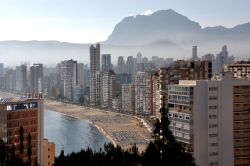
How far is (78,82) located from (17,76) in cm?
943

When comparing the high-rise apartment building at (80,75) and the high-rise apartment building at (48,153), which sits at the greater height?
the high-rise apartment building at (80,75)

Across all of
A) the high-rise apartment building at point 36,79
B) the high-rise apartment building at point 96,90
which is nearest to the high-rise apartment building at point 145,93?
the high-rise apartment building at point 96,90

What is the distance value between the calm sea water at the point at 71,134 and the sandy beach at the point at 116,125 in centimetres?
40

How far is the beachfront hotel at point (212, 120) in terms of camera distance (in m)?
7.98

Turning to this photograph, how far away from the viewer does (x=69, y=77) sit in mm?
40125

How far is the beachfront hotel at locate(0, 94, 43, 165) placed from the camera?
9219 mm

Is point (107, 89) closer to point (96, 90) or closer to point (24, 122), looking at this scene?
point (96, 90)

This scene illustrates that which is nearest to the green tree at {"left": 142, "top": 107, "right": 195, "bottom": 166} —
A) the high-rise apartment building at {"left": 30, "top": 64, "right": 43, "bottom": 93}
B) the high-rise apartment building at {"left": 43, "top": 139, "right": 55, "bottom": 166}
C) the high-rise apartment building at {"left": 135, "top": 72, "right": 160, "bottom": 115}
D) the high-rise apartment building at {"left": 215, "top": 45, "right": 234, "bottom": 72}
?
the high-rise apartment building at {"left": 43, "top": 139, "right": 55, "bottom": 166}

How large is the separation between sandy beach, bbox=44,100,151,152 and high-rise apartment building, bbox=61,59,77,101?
5.13 m

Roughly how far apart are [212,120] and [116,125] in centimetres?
1494

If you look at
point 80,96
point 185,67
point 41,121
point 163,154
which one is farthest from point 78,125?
point 163,154

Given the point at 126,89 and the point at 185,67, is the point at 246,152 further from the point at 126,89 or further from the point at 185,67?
the point at 126,89

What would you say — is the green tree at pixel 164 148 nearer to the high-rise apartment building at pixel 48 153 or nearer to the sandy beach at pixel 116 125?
the high-rise apartment building at pixel 48 153

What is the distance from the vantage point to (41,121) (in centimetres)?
998
